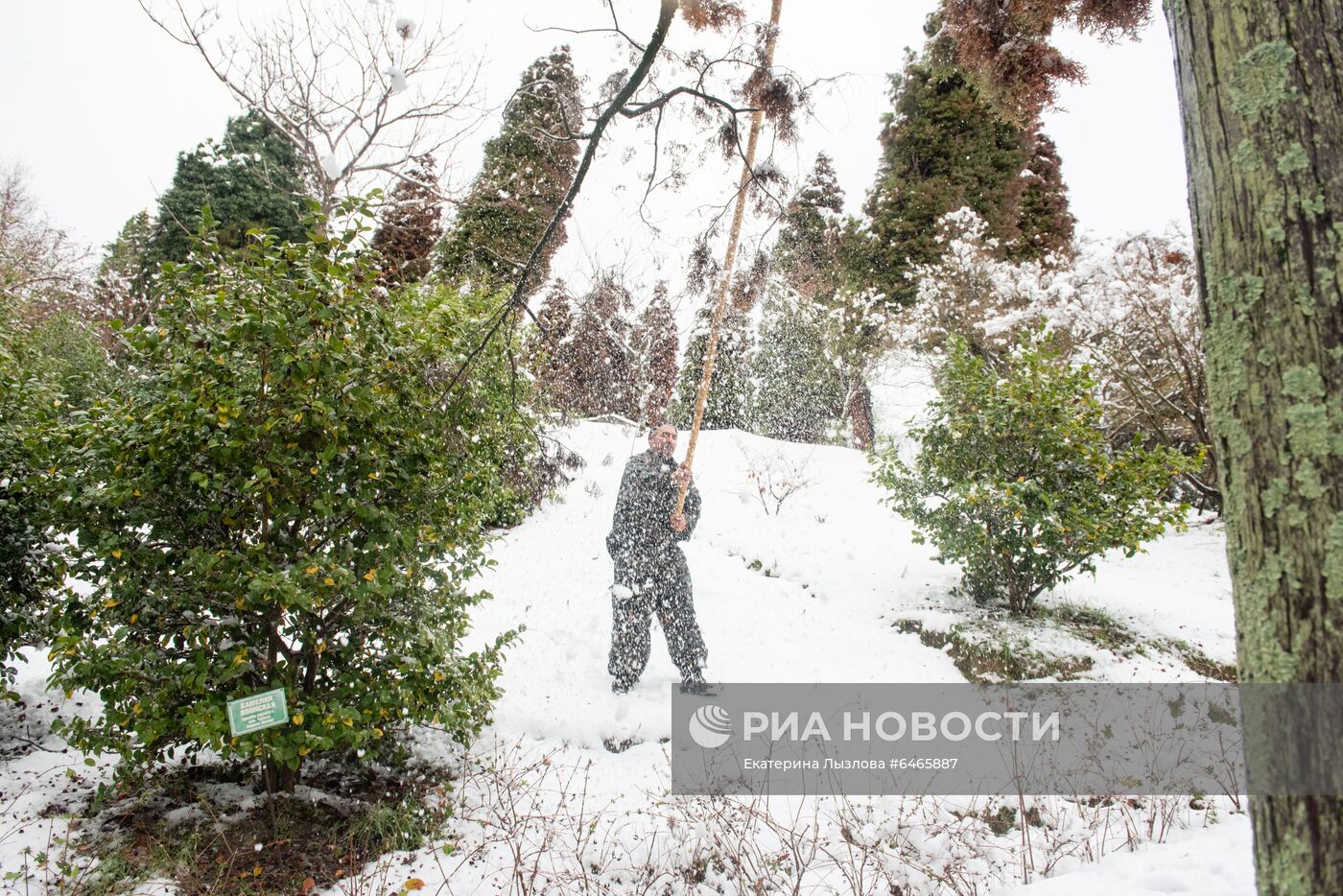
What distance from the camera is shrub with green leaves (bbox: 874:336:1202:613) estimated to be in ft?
16.5

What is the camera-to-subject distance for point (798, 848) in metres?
2.68

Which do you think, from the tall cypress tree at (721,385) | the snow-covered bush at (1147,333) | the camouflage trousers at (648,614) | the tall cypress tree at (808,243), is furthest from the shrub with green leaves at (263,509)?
the tall cypress tree at (721,385)

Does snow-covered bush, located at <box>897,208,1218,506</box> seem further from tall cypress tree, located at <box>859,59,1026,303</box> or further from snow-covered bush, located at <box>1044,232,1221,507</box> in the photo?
tall cypress tree, located at <box>859,59,1026,303</box>

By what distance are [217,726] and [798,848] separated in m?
2.40

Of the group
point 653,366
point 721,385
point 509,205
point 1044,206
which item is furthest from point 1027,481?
point 1044,206

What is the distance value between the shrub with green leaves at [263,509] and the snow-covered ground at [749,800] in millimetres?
637

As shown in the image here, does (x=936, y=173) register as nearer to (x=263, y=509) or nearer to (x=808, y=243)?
(x=808, y=243)

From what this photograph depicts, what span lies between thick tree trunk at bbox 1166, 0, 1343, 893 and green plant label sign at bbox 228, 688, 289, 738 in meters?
2.95

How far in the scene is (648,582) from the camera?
4.37 meters

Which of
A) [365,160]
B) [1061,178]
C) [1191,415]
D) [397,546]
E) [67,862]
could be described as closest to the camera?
[67,862]

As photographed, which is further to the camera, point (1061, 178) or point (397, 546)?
point (1061, 178)

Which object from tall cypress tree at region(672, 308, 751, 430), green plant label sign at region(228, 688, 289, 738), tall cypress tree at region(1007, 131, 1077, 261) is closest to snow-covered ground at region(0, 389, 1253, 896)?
green plant label sign at region(228, 688, 289, 738)

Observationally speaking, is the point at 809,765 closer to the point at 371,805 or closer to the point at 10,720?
the point at 371,805

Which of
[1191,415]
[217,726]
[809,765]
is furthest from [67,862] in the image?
[1191,415]
